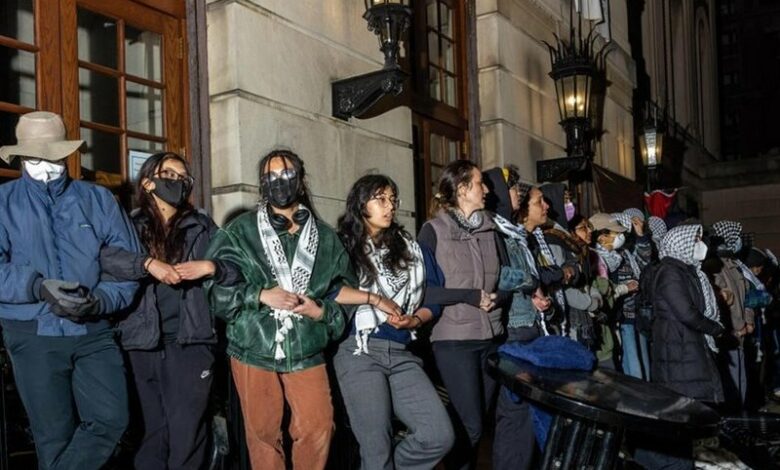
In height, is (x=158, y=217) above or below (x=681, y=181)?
below

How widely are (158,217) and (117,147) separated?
1371mm

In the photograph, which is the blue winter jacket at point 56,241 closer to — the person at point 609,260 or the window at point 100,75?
the window at point 100,75

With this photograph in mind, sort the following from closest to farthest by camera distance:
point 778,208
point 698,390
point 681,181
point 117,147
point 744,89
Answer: point 117,147, point 698,390, point 681,181, point 778,208, point 744,89

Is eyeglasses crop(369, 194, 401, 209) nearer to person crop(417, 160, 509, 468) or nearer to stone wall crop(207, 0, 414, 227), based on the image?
person crop(417, 160, 509, 468)

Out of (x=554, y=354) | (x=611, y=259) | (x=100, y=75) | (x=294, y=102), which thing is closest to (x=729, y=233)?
(x=611, y=259)

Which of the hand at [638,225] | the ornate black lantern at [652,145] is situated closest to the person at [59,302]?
the hand at [638,225]

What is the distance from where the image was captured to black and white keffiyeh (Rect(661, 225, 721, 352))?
277 inches

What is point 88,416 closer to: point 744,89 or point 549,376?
point 549,376

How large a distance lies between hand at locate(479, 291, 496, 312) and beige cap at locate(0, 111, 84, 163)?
8.16 ft

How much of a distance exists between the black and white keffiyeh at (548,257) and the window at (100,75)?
2825 millimetres

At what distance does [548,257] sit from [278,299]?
2.79 meters

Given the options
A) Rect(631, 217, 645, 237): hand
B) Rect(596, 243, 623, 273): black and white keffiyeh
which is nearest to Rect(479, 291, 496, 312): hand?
Rect(596, 243, 623, 273): black and white keffiyeh

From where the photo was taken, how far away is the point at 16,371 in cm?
396

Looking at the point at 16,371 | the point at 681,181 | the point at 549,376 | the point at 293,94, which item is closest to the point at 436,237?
the point at 549,376
